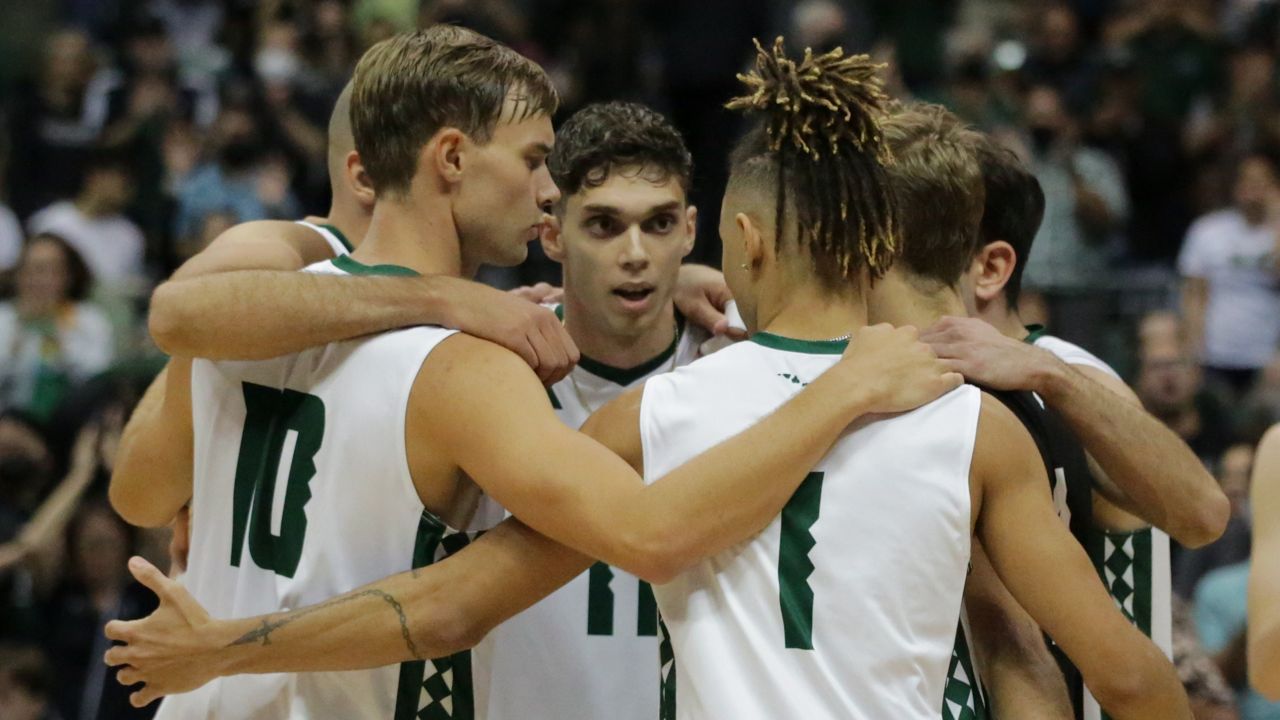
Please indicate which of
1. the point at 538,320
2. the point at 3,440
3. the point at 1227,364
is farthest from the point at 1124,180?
the point at 538,320

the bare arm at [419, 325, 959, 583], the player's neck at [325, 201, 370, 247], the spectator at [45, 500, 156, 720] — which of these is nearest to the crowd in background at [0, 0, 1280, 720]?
the spectator at [45, 500, 156, 720]

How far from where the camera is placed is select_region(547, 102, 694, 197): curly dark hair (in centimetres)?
459

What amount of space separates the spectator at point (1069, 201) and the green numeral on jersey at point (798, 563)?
26.3 feet

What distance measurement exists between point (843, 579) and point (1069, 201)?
29.7 ft

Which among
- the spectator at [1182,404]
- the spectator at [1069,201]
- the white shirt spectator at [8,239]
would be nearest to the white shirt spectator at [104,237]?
the white shirt spectator at [8,239]

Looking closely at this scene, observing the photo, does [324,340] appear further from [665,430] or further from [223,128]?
[223,128]

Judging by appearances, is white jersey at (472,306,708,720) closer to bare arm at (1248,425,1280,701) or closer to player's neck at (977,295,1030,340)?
player's neck at (977,295,1030,340)

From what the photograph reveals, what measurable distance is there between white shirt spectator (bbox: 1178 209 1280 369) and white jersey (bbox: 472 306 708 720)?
748 cm

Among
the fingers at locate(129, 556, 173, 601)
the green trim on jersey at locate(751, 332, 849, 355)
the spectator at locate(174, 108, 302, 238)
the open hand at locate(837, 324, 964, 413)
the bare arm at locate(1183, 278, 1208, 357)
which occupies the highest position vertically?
the spectator at locate(174, 108, 302, 238)

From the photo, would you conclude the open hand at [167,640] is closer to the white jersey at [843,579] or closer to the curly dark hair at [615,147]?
the white jersey at [843,579]

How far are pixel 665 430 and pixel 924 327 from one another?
0.71 meters

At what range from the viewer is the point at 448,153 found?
151 inches

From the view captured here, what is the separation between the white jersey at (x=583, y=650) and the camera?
4207mm

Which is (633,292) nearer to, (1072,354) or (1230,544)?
(1072,354)
